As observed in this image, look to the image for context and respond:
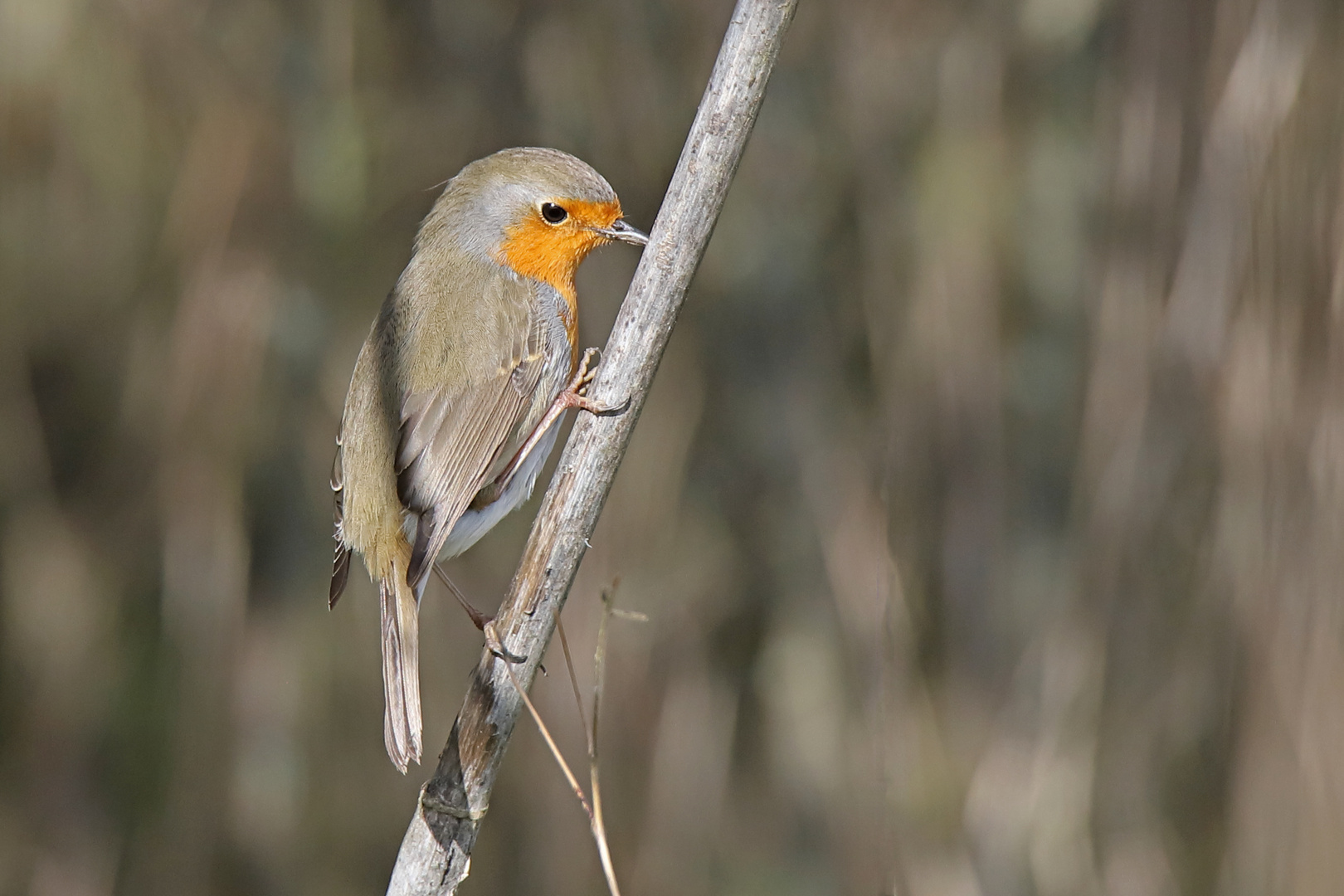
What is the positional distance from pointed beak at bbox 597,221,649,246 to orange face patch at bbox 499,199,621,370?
0.04 feet

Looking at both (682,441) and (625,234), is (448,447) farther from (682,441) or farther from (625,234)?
(682,441)

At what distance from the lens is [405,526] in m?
2.52

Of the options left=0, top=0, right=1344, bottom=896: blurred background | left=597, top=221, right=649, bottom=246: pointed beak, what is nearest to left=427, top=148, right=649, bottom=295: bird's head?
left=597, top=221, right=649, bottom=246: pointed beak

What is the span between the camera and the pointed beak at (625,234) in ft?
8.90

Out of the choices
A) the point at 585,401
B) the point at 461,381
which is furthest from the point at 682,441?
the point at 585,401

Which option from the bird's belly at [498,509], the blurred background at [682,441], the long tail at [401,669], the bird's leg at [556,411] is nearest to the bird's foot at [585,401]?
the bird's leg at [556,411]

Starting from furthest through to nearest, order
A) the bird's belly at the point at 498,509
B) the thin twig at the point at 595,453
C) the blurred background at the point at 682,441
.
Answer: the blurred background at the point at 682,441 → the bird's belly at the point at 498,509 → the thin twig at the point at 595,453

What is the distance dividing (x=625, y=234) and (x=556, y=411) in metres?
0.52

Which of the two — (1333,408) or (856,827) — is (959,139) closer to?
(1333,408)

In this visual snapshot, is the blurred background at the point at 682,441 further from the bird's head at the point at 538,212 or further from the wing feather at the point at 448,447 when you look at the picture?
the wing feather at the point at 448,447

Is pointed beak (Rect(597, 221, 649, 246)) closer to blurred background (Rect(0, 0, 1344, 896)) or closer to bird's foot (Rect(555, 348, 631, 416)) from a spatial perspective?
bird's foot (Rect(555, 348, 631, 416))

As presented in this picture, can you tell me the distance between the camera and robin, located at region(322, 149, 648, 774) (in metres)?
2.44

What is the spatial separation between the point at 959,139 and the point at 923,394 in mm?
918

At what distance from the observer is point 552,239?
2795 mm
